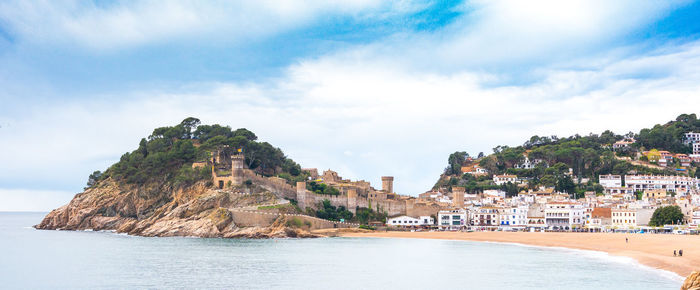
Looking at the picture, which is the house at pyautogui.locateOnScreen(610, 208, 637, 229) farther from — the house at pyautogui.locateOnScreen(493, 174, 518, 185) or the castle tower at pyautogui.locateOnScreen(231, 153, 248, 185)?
the castle tower at pyautogui.locateOnScreen(231, 153, 248, 185)

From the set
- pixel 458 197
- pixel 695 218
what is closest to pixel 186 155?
pixel 458 197

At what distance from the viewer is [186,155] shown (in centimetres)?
6450

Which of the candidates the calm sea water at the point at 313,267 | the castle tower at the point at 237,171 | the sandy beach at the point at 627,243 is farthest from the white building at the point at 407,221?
the calm sea water at the point at 313,267

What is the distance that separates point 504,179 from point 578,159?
10866mm

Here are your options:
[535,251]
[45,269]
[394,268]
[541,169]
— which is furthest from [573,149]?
[45,269]

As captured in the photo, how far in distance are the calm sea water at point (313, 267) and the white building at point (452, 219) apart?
22.6m

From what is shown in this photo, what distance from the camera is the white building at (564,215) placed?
2478 inches

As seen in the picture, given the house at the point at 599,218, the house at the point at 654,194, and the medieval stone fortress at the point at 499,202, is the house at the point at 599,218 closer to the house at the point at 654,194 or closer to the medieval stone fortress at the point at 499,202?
the medieval stone fortress at the point at 499,202

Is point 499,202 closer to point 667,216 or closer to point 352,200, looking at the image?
point 352,200

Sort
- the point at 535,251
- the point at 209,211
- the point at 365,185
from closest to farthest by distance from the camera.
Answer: the point at 535,251 < the point at 209,211 < the point at 365,185

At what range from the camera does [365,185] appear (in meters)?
73.1

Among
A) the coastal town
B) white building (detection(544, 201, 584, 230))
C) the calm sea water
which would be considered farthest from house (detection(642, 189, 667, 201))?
the calm sea water

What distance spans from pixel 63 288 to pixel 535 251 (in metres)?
27.9

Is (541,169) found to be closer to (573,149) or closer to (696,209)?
(573,149)
